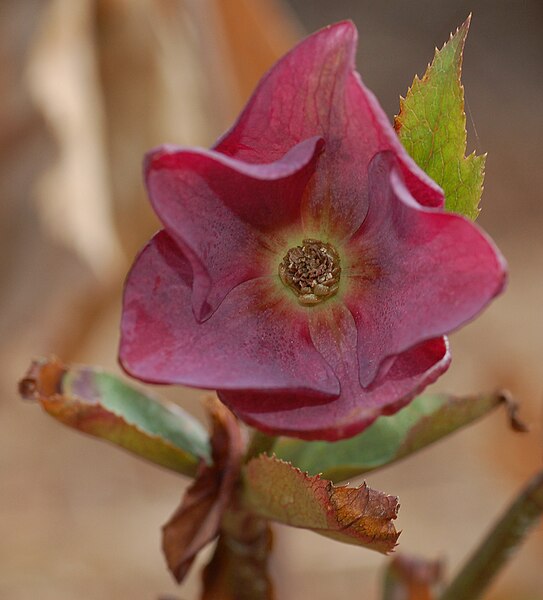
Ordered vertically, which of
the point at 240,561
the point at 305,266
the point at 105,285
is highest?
the point at 305,266

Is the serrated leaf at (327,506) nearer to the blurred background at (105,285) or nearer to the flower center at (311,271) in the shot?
the flower center at (311,271)

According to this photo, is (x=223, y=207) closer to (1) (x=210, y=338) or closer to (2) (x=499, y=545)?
(1) (x=210, y=338)

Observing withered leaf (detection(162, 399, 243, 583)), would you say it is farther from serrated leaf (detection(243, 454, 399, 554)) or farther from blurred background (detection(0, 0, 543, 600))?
blurred background (detection(0, 0, 543, 600))

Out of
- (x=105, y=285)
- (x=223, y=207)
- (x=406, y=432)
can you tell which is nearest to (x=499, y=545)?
(x=406, y=432)

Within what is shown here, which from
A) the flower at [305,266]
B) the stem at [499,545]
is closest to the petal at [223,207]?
the flower at [305,266]

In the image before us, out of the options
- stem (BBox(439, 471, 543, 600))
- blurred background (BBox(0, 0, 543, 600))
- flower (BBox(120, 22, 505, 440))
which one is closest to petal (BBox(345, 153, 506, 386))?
flower (BBox(120, 22, 505, 440))

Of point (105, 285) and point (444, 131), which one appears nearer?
point (444, 131)

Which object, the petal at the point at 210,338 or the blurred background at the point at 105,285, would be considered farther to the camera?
Answer: the blurred background at the point at 105,285
